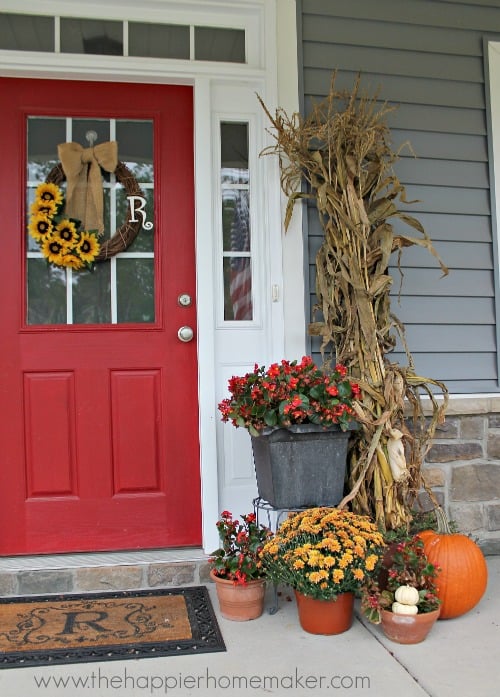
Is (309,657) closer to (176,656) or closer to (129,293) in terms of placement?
(176,656)

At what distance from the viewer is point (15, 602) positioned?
2.42 meters

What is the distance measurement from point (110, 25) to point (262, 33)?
0.65 meters

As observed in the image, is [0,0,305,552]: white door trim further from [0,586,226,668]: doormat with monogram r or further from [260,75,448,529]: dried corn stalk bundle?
[0,586,226,668]: doormat with monogram r

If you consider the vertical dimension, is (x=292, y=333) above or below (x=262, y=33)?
below

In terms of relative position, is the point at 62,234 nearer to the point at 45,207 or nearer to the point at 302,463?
the point at 45,207

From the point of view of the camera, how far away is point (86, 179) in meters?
2.77

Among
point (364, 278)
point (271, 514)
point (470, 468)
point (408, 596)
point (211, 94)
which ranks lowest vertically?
point (408, 596)

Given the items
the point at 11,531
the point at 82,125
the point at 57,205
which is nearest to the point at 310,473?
the point at 11,531

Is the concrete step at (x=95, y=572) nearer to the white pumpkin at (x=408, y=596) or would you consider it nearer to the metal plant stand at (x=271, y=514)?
the metal plant stand at (x=271, y=514)

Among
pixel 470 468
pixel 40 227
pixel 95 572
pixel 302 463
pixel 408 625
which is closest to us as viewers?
pixel 408 625

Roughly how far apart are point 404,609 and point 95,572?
119 cm

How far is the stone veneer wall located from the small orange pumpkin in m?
0.54

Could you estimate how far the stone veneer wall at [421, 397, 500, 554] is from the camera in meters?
2.89

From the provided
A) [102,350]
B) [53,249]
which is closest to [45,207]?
[53,249]
